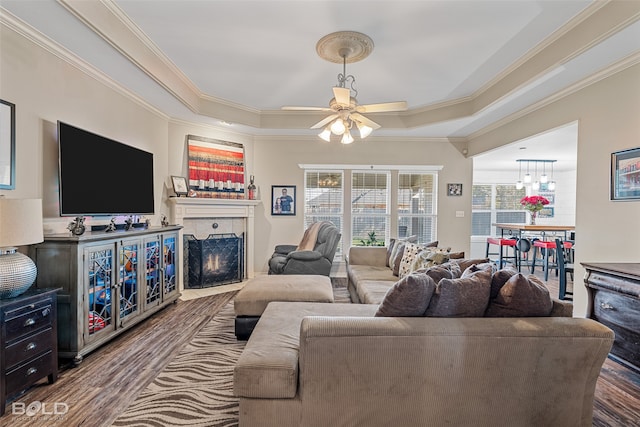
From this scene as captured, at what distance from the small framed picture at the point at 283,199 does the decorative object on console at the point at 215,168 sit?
566mm

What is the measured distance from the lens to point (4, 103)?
84.6 inches

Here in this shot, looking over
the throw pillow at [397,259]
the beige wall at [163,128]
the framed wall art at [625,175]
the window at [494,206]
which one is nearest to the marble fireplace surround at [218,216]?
the beige wall at [163,128]

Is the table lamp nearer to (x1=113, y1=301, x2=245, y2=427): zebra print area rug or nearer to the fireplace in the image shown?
(x1=113, y1=301, x2=245, y2=427): zebra print area rug

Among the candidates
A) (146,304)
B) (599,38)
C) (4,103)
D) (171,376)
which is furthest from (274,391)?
(599,38)

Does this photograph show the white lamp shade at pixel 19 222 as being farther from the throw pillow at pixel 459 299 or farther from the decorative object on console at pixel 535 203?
the decorative object on console at pixel 535 203

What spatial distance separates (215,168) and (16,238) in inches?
126

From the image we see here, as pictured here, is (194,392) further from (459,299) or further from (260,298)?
(459,299)

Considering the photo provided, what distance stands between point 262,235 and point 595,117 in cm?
464

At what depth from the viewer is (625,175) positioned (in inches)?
103

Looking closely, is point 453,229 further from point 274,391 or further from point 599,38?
point 274,391

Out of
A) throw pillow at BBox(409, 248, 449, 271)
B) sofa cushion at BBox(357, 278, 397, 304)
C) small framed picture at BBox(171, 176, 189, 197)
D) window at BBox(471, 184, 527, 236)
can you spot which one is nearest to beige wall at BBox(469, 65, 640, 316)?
throw pillow at BBox(409, 248, 449, 271)

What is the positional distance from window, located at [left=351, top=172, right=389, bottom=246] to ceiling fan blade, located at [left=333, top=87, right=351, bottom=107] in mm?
2938

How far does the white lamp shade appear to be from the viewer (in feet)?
5.89

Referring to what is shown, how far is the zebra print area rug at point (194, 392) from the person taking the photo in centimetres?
178
